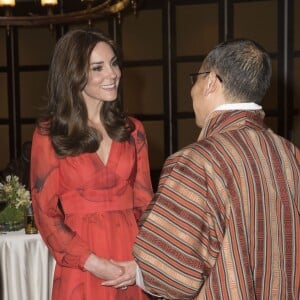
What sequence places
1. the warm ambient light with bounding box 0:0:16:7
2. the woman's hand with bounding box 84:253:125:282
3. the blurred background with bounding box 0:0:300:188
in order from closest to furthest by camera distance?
the woman's hand with bounding box 84:253:125:282, the warm ambient light with bounding box 0:0:16:7, the blurred background with bounding box 0:0:300:188

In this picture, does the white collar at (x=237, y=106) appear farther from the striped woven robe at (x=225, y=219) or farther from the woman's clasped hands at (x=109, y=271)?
the woman's clasped hands at (x=109, y=271)

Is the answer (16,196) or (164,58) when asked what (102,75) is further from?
(164,58)

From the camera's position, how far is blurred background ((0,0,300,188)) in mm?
6879

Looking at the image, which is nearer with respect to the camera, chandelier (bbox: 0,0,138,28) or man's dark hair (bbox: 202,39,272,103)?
man's dark hair (bbox: 202,39,272,103)

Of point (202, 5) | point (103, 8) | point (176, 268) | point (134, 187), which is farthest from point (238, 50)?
point (202, 5)

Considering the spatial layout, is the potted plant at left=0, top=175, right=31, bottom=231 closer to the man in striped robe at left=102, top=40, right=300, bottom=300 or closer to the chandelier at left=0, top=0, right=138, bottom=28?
the chandelier at left=0, top=0, right=138, bottom=28

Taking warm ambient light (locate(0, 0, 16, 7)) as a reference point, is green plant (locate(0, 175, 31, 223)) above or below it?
below

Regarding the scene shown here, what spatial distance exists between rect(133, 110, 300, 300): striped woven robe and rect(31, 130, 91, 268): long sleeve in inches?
22.0

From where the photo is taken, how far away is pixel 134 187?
2127mm

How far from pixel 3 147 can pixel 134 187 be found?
6202 millimetres

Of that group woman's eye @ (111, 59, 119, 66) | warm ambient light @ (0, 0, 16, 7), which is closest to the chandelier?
warm ambient light @ (0, 0, 16, 7)

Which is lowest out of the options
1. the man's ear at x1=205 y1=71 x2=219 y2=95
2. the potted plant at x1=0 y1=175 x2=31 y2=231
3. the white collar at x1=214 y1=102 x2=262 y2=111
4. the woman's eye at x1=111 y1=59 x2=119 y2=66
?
the potted plant at x1=0 y1=175 x2=31 y2=231

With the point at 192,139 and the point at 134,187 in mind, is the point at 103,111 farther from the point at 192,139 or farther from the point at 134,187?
the point at 192,139

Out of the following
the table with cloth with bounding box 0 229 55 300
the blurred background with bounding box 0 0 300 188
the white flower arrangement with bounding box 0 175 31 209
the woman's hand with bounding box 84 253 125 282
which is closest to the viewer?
the woman's hand with bounding box 84 253 125 282
